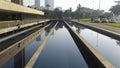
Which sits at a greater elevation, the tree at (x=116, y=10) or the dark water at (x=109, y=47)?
the tree at (x=116, y=10)

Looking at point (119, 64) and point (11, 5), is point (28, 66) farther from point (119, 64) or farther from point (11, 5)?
point (11, 5)

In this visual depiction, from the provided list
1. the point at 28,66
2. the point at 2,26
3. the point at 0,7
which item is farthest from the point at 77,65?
the point at 0,7

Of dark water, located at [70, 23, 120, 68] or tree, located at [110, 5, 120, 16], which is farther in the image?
tree, located at [110, 5, 120, 16]

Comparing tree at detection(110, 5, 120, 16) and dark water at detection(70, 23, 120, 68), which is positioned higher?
tree at detection(110, 5, 120, 16)

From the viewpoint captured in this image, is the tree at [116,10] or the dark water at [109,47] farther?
the tree at [116,10]

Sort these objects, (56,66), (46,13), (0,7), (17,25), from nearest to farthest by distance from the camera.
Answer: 1. (56,66)
2. (0,7)
3. (17,25)
4. (46,13)

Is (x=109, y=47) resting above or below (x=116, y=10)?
below

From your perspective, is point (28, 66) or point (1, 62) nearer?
point (28, 66)

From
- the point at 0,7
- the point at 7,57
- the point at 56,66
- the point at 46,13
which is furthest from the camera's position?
the point at 46,13

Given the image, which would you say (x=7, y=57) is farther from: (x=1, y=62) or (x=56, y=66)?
(x=56, y=66)

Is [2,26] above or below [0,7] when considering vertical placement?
below

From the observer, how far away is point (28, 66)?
12.0m

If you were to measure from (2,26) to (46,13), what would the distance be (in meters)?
104

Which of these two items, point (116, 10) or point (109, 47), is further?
point (116, 10)
